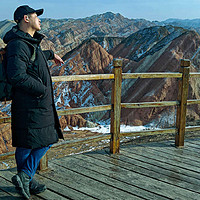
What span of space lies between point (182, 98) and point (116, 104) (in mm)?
1150

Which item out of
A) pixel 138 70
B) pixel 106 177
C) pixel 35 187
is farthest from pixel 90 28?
pixel 35 187

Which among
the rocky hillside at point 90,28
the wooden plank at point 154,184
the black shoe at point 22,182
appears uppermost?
the rocky hillside at point 90,28

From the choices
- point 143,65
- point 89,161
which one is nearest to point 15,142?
→ point 89,161

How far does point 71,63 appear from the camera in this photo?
127 feet

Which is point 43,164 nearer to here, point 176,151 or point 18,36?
point 18,36

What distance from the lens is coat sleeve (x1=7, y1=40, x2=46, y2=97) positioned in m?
2.22

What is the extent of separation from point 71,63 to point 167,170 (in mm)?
35989

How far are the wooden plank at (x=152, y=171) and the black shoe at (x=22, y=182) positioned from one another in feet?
4.09

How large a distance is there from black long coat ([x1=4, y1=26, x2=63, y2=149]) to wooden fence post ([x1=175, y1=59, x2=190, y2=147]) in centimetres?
247

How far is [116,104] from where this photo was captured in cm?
398

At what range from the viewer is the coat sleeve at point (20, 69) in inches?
87.4

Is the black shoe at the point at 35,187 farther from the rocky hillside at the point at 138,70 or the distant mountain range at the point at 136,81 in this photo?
the rocky hillside at the point at 138,70

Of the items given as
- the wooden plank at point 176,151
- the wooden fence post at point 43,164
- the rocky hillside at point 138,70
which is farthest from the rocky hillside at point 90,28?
the wooden fence post at point 43,164

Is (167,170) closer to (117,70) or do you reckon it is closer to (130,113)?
(117,70)
